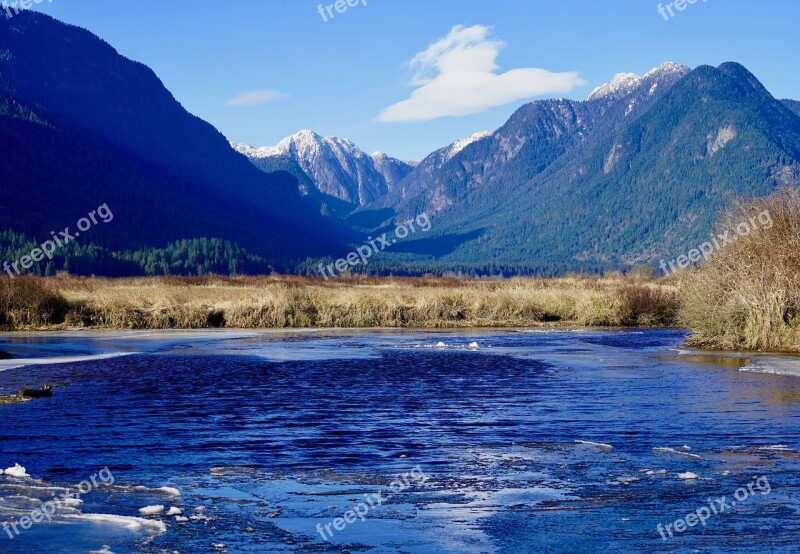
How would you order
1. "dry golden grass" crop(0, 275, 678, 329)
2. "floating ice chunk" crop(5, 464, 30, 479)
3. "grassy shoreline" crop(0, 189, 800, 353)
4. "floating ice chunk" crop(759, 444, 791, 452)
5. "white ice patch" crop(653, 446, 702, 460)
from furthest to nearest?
1. "dry golden grass" crop(0, 275, 678, 329)
2. "grassy shoreline" crop(0, 189, 800, 353)
3. "floating ice chunk" crop(759, 444, 791, 452)
4. "white ice patch" crop(653, 446, 702, 460)
5. "floating ice chunk" crop(5, 464, 30, 479)

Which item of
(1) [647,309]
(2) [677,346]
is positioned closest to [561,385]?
(2) [677,346]

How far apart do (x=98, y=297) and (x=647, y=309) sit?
29.4 meters

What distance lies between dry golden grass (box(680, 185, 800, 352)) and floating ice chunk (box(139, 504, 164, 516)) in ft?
84.9

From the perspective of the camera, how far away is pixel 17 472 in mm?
14406

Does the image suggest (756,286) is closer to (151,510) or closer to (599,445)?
(599,445)

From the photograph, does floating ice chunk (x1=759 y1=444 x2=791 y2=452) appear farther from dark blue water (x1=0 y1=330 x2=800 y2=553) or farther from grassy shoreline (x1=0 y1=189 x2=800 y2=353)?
grassy shoreline (x1=0 y1=189 x2=800 y2=353)

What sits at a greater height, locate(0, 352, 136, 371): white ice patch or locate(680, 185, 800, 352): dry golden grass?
locate(680, 185, 800, 352): dry golden grass

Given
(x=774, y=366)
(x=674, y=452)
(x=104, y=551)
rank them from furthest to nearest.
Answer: (x=774, y=366), (x=674, y=452), (x=104, y=551)

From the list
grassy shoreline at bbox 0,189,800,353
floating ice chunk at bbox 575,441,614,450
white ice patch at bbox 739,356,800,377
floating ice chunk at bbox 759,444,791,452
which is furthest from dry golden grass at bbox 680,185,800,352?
floating ice chunk at bbox 575,441,614,450

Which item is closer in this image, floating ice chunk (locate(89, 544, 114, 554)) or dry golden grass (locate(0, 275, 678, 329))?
floating ice chunk (locate(89, 544, 114, 554))

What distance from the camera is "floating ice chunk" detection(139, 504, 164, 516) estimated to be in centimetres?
1230

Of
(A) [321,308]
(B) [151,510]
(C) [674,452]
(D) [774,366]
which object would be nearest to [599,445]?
(C) [674,452]

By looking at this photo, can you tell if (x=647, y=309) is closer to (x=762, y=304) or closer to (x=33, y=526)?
(x=762, y=304)

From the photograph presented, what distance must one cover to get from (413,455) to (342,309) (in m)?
37.5
